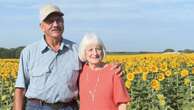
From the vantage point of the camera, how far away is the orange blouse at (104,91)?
4480 mm

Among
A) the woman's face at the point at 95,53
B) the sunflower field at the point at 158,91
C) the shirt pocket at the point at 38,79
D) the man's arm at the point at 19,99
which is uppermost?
the woman's face at the point at 95,53

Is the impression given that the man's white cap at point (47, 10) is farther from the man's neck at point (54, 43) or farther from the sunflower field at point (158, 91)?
the sunflower field at point (158, 91)

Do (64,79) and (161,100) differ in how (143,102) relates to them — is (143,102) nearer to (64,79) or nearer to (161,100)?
(161,100)

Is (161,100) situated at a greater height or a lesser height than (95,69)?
lesser

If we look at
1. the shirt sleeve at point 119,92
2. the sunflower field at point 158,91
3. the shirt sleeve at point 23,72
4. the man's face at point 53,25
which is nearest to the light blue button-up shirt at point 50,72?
the shirt sleeve at point 23,72

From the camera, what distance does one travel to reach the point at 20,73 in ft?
16.3

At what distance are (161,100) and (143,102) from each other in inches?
26.2

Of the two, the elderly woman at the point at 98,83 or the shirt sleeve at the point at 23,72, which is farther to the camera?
the shirt sleeve at the point at 23,72

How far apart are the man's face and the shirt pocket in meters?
0.30

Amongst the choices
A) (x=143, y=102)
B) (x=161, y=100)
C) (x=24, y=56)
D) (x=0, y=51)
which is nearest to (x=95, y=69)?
(x=24, y=56)

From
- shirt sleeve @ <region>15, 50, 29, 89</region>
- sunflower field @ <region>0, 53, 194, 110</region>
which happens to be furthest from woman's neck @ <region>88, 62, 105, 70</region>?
sunflower field @ <region>0, 53, 194, 110</region>

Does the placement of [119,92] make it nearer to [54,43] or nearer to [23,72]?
[54,43]

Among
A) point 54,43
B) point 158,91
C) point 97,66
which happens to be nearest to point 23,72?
point 54,43

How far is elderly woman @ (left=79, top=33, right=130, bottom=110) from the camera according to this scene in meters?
4.49
